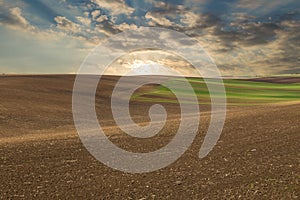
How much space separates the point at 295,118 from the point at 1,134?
79.2 ft

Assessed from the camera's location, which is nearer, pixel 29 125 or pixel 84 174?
pixel 84 174

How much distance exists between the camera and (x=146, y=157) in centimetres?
1695

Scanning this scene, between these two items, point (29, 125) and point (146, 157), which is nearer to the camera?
point (146, 157)

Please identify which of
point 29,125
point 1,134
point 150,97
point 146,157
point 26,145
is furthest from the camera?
point 150,97

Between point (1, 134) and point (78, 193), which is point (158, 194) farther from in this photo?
point (1, 134)

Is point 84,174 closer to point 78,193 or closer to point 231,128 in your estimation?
point 78,193

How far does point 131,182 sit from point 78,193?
7.29ft

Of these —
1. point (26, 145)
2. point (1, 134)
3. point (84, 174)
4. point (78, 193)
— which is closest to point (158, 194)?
point (78, 193)

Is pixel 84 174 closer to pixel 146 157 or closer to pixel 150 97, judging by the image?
pixel 146 157

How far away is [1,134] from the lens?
27.8 meters

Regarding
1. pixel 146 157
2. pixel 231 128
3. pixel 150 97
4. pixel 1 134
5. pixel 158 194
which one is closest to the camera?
pixel 158 194

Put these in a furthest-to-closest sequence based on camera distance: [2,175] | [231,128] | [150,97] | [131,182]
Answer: [150,97] → [231,128] → [2,175] → [131,182]

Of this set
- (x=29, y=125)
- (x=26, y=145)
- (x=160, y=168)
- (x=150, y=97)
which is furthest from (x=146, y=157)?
(x=150, y=97)

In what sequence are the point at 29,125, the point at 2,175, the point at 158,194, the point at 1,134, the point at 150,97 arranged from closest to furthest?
the point at 158,194, the point at 2,175, the point at 1,134, the point at 29,125, the point at 150,97
